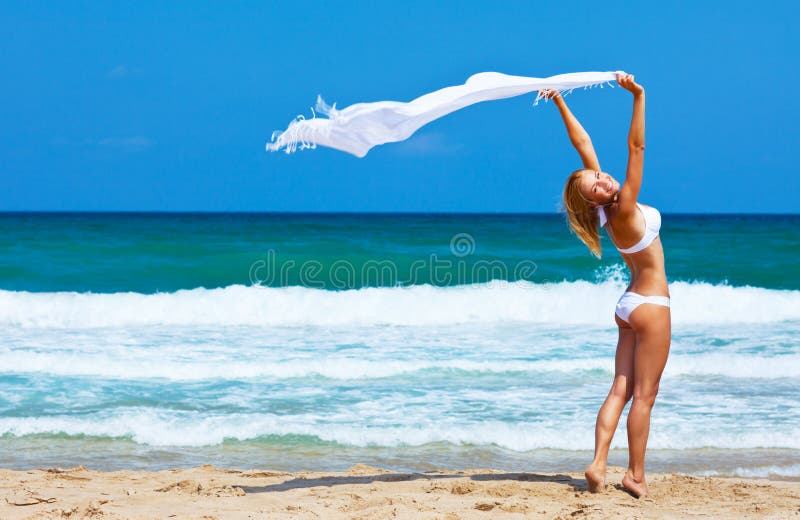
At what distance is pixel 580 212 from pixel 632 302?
Answer: 1.83 ft

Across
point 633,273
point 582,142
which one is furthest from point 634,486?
point 582,142

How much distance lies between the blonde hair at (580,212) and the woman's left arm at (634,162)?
0.21m

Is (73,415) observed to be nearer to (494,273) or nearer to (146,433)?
(146,433)

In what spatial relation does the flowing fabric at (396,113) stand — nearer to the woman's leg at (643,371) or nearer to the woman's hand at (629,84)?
the woman's hand at (629,84)

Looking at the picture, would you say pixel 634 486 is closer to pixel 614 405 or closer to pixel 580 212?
pixel 614 405

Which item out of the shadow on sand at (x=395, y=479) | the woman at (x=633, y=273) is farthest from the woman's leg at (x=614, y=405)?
the shadow on sand at (x=395, y=479)

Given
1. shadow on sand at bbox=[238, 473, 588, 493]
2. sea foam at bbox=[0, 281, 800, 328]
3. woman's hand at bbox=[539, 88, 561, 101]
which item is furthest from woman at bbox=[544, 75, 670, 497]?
sea foam at bbox=[0, 281, 800, 328]

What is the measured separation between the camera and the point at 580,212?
4.26 m

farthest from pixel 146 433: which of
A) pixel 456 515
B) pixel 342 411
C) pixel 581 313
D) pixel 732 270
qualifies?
pixel 732 270

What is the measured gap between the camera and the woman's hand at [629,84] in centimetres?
411

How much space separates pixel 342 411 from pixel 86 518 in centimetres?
310

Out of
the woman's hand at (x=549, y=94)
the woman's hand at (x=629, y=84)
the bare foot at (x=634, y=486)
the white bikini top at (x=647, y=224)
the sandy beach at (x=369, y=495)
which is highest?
the woman's hand at (x=549, y=94)

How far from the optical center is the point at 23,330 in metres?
11.8

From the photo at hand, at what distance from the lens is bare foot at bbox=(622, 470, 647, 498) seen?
4297 millimetres
